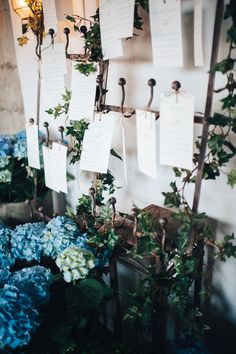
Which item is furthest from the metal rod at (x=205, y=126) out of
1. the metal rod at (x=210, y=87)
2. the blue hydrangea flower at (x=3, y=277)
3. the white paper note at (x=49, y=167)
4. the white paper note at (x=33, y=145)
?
the white paper note at (x=33, y=145)

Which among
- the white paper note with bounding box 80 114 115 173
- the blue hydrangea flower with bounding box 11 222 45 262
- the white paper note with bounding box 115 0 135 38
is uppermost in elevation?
the white paper note with bounding box 115 0 135 38

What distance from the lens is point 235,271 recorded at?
1.24 meters

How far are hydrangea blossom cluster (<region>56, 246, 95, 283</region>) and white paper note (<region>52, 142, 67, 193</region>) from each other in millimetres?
430

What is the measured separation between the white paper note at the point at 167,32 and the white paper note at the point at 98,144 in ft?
0.99

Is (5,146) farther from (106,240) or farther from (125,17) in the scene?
(125,17)

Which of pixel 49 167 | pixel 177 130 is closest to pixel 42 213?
pixel 49 167

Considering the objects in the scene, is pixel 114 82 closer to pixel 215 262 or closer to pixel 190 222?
pixel 190 222

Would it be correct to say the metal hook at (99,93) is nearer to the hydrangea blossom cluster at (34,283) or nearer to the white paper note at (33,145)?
the white paper note at (33,145)

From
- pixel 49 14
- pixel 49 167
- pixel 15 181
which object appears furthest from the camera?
pixel 15 181

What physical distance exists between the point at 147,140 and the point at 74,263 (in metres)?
0.47

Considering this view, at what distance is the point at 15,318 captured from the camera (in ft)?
3.15

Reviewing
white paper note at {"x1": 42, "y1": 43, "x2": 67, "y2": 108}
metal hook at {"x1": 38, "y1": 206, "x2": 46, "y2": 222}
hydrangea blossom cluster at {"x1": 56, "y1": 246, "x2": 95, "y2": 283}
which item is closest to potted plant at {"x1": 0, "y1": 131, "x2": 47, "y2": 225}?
metal hook at {"x1": 38, "y1": 206, "x2": 46, "y2": 222}

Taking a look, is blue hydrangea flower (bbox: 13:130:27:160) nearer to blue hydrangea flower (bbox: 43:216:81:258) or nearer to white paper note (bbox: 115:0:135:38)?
blue hydrangea flower (bbox: 43:216:81:258)

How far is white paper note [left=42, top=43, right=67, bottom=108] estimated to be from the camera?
4.68ft
